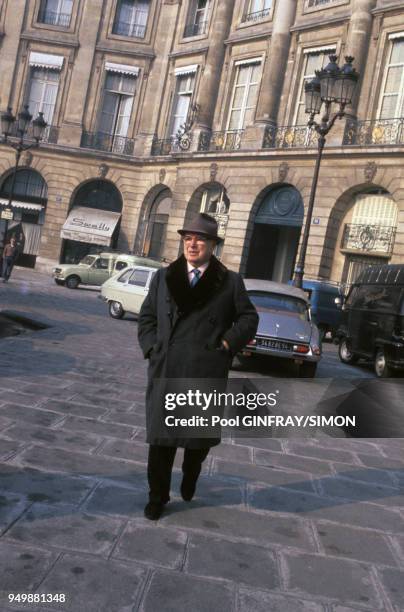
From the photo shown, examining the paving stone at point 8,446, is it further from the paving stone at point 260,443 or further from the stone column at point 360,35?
the stone column at point 360,35

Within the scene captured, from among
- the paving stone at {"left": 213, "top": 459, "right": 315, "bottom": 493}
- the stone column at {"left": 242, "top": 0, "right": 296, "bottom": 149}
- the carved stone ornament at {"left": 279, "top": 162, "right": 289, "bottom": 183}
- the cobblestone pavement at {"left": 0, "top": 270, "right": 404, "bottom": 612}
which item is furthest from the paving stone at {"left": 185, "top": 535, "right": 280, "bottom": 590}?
the stone column at {"left": 242, "top": 0, "right": 296, "bottom": 149}

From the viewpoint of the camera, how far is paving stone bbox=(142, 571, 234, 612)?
108 inches

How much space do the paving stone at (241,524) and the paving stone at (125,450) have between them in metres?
0.94

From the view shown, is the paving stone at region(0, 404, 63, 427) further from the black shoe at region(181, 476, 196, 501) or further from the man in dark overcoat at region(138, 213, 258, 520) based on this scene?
the man in dark overcoat at region(138, 213, 258, 520)

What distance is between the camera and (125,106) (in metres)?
32.8

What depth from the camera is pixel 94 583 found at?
2.84m

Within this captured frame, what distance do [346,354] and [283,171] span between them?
37.2 feet

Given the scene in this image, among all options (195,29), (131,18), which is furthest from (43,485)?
(131,18)

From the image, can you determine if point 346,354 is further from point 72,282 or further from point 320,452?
point 72,282

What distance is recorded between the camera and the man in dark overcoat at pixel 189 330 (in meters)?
3.67

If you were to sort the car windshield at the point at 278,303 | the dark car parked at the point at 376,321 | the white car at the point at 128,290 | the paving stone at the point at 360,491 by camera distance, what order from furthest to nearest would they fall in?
the white car at the point at 128,290
the dark car parked at the point at 376,321
the car windshield at the point at 278,303
the paving stone at the point at 360,491

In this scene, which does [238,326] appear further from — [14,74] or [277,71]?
[14,74]

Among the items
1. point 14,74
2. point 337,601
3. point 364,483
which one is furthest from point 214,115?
point 337,601

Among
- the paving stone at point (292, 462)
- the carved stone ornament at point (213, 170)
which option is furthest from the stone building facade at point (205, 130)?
the paving stone at point (292, 462)
